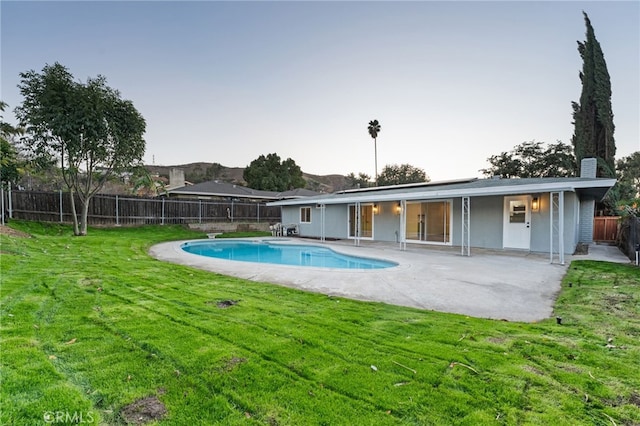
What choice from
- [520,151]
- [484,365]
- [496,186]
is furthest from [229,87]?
[520,151]

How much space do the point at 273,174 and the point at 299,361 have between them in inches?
1465

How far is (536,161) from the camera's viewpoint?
2616cm

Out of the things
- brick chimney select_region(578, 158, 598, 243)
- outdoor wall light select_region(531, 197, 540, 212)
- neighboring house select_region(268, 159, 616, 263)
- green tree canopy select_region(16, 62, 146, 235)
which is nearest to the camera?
neighboring house select_region(268, 159, 616, 263)

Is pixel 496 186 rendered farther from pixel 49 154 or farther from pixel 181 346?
pixel 49 154

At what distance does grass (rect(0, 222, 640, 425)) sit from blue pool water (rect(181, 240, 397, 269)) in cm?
544

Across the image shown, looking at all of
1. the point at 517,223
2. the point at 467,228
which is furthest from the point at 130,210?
the point at 517,223

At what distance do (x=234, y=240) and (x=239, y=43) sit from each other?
9.52 m

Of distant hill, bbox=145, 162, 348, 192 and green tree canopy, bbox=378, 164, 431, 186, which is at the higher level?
distant hill, bbox=145, 162, 348, 192

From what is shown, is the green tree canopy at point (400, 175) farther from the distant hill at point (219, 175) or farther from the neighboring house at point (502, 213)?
the neighboring house at point (502, 213)

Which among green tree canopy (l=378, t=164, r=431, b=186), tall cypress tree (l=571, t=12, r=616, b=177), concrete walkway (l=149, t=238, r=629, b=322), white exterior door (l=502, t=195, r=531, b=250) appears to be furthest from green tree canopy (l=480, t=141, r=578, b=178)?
concrete walkway (l=149, t=238, r=629, b=322)

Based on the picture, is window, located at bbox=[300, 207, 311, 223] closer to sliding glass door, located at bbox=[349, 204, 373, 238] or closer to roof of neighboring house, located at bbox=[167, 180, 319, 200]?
sliding glass door, located at bbox=[349, 204, 373, 238]

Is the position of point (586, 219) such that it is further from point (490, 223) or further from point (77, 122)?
point (77, 122)

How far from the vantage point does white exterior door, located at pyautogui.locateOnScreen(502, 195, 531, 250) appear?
1073 cm

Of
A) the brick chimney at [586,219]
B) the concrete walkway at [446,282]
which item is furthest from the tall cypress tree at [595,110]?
the concrete walkway at [446,282]
